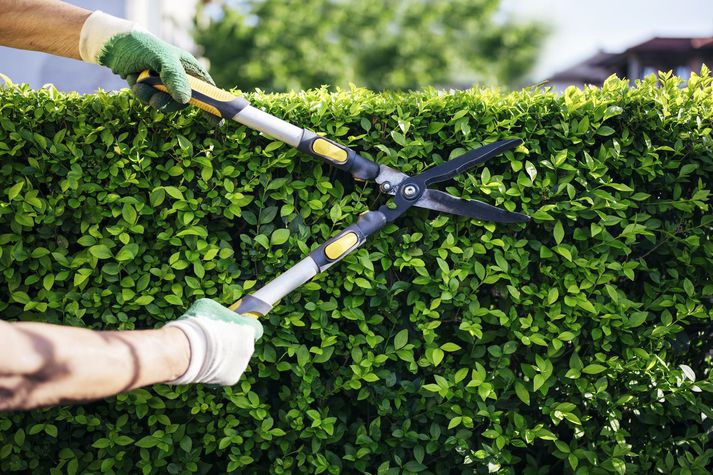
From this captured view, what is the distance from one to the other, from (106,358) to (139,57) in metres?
1.20

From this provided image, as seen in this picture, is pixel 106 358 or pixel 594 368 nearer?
pixel 106 358

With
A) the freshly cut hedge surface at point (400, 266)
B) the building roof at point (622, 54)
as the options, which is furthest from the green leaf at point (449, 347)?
the building roof at point (622, 54)

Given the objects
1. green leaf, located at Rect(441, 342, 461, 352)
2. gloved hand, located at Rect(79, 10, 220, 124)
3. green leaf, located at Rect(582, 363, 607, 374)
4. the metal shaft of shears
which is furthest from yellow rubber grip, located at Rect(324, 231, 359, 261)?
green leaf, located at Rect(582, 363, 607, 374)

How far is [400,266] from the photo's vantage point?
2566mm

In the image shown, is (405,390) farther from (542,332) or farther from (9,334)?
(9,334)

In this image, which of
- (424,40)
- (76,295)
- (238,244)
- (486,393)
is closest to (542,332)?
(486,393)

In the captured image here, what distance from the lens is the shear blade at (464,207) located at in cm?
250

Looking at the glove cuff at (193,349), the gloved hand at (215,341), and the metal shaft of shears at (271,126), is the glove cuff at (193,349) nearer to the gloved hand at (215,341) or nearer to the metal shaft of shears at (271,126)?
the gloved hand at (215,341)

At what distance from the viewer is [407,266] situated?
8.73 ft

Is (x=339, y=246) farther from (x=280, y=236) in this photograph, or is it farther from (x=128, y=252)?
(x=128, y=252)

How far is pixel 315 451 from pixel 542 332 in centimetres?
105

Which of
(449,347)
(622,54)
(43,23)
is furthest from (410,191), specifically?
(622,54)

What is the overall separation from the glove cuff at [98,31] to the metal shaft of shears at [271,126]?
228mm

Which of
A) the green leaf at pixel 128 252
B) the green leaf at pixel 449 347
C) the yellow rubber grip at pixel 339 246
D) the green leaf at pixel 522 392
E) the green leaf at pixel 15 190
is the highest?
the green leaf at pixel 15 190
